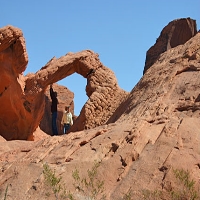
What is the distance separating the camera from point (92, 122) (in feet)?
40.0

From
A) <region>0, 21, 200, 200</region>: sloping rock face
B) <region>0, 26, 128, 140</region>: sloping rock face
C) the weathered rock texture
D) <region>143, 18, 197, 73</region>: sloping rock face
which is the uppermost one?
<region>143, 18, 197, 73</region>: sloping rock face

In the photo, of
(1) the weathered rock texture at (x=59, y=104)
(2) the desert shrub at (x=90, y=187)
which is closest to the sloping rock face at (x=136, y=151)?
(2) the desert shrub at (x=90, y=187)

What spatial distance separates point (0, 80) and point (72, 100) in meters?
12.5

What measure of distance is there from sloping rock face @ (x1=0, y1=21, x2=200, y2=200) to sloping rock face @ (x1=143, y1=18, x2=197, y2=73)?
11.6 m

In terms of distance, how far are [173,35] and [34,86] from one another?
902 cm

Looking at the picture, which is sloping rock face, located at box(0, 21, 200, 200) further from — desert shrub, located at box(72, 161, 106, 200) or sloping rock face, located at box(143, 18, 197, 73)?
sloping rock face, located at box(143, 18, 197, 73)

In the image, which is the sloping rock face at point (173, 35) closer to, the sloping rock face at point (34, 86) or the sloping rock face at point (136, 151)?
the sloping rock face at point (34, 86)

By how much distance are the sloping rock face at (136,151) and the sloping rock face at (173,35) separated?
11649 mm

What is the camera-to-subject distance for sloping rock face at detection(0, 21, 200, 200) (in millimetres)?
5059

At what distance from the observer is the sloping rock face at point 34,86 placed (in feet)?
41.8

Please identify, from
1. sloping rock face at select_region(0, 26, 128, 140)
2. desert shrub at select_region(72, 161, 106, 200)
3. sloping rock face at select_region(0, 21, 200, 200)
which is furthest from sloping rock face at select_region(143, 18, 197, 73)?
desert shrub at select_region(72, 161, 106, 200)

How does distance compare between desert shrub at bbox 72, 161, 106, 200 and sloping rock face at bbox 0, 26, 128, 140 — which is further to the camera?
sloping rock face at bbox 0, 26, 128, 140

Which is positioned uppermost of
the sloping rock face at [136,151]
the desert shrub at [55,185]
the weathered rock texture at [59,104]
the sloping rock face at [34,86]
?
the weathered rock texture at [59,104]

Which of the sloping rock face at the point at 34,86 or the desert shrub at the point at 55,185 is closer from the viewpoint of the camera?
the desert shrub at the point at 55,185
